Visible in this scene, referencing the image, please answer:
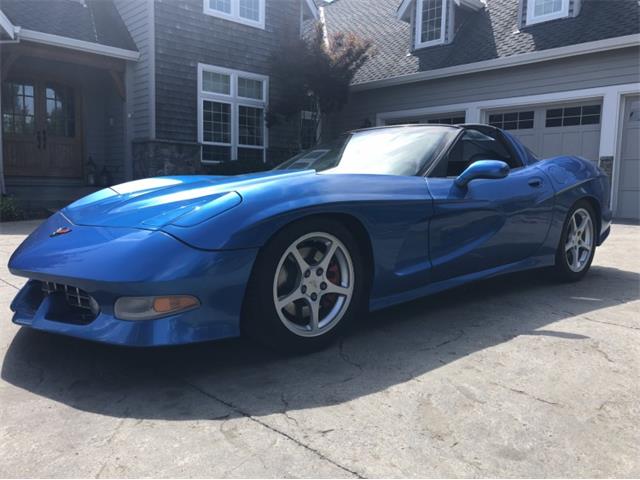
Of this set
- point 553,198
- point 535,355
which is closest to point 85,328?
point 535,355

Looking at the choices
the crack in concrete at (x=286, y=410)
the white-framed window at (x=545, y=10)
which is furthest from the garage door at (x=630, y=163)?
the crack in concrete at (x=286, y=410)

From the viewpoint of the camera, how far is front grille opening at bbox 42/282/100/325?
2.37 metres

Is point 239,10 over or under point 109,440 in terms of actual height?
over

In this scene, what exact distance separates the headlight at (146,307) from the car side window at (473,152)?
69.5 inches

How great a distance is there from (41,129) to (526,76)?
10416mm

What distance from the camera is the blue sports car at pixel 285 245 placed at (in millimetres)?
2254

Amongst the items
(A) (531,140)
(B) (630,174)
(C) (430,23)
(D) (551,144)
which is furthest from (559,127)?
(C) (430,23)

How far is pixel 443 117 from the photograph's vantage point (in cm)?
1356

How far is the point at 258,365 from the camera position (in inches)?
101

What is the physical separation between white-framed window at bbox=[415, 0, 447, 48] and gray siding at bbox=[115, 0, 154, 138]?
269 inches

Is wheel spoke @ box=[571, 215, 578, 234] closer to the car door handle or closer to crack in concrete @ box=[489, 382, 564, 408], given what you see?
the car door handle

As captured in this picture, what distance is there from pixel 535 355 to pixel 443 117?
38.1 ft

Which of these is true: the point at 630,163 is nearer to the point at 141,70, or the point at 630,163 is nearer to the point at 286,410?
the point at 141,70

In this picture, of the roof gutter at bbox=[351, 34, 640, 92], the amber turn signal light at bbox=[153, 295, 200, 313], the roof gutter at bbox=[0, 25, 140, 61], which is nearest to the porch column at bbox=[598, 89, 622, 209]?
the roof gutter at bbox=[351, 34, 640, 92]
